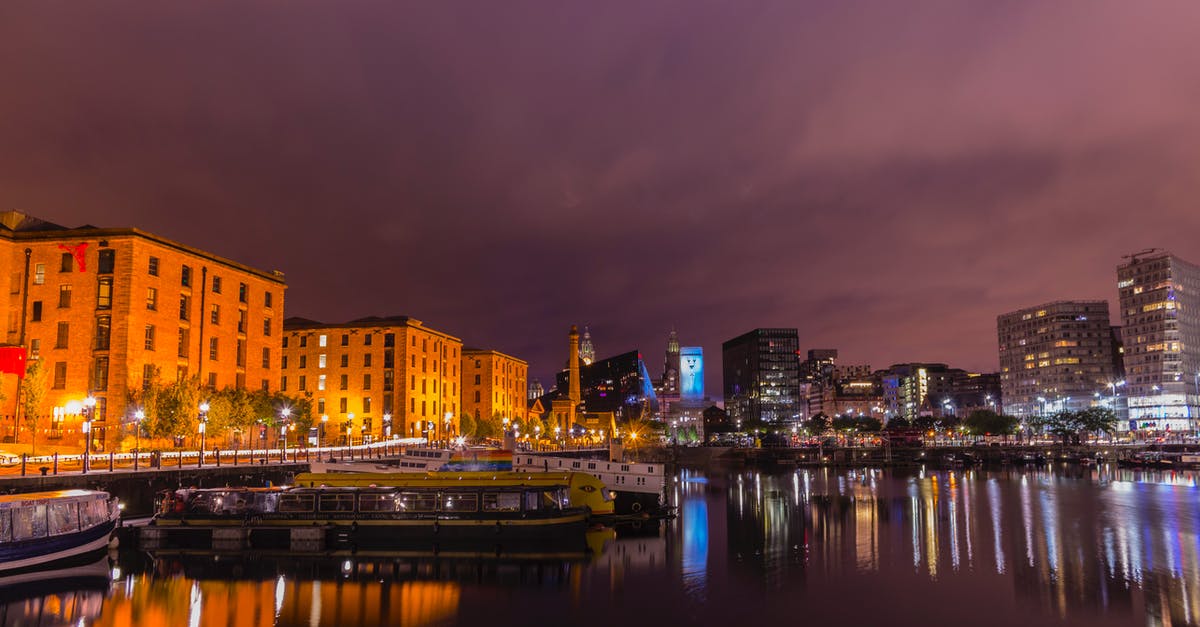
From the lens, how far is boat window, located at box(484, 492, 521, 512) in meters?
41.8

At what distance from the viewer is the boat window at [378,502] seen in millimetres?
41938

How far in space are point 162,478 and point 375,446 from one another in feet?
123

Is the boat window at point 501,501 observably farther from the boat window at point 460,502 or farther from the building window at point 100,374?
the building window at point 100,374

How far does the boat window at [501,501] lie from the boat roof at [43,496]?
60.8 feet

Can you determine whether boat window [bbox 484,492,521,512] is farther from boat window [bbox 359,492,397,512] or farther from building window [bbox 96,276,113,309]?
building window [bbox 96,276,113,309]

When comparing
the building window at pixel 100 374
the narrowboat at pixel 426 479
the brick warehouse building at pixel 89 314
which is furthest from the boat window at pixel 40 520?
the building window at pixel 100 374

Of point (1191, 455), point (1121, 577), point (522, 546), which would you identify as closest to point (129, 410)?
point (522, 546)

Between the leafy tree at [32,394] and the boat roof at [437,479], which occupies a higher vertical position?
the leafy tree at [32,394]

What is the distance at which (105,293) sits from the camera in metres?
63.2

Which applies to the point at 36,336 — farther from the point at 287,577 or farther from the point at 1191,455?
the point at 1191,455

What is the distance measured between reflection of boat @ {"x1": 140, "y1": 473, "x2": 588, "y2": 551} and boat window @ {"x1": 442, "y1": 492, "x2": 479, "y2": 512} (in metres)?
0.06

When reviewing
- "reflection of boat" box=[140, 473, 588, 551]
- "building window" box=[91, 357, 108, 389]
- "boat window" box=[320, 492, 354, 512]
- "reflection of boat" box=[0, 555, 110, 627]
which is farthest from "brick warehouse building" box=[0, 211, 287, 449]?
"reflection of boat" box=[0, 555, 110, 627]

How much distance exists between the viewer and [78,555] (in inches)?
1382

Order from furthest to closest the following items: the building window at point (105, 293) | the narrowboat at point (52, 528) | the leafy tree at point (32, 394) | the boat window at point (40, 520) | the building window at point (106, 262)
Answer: the building window at point (106, 262) < the building window at point (105, 293) < the leafy tree at point (32, 394) < the boat window at point (40, 520) < the narrowboat at point (52, 528)
